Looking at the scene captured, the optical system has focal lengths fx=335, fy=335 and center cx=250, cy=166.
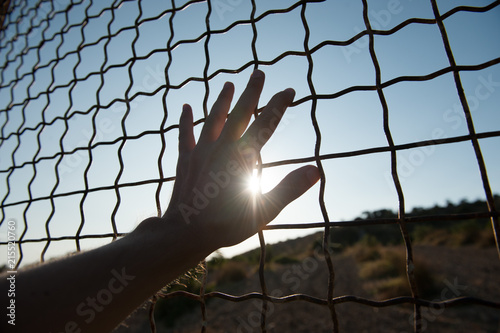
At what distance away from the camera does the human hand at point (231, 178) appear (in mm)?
967

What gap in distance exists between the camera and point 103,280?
0.80 m

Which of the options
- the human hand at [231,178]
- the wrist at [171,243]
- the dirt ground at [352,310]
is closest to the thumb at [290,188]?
the human hand at [231,178]

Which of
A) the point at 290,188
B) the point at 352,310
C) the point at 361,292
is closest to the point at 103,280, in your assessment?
the point at 290,188

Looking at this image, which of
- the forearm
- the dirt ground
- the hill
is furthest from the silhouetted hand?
the dirt ground

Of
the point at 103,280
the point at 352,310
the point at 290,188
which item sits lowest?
the point at 352,310

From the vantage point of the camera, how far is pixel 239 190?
3.30 ft

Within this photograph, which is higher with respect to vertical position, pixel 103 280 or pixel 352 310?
pixel 103 280

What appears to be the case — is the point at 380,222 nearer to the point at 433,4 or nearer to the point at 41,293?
the point at 433,4

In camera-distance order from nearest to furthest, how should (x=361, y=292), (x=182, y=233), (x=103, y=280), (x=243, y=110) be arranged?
1. (x=103, y=280)
2. (x=182, y=233)
3. (x=243, y=110)
4. (x=361, y=292)

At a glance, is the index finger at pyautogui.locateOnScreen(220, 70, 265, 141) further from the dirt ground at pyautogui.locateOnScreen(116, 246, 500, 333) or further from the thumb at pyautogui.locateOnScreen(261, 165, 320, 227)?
the dirt ground at pyautogui.locateOnScreen(116, 246, 500, 333)

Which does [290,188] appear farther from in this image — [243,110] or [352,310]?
[352,310]

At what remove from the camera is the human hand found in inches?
38.1

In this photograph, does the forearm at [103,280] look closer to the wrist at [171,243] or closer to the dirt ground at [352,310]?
the wrist at [171,243]

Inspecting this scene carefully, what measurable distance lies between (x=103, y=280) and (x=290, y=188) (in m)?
0.54
